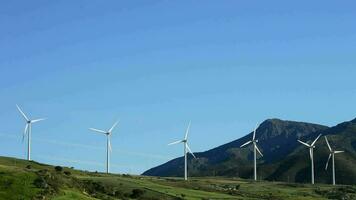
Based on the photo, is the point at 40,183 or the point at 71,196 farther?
the point at 40,183

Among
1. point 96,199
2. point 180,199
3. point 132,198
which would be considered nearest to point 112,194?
point 132,198

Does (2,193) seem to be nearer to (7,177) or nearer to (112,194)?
(7,177)

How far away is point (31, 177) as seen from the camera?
529ft

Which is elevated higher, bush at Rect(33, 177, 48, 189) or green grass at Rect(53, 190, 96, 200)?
bush at Rect(33, 177, 48, 189)

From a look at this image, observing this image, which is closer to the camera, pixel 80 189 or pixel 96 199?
pixel 96 199

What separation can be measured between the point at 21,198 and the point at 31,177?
723 inches

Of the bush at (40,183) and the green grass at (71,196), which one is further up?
the bush at (40,183)

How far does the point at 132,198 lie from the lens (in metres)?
200

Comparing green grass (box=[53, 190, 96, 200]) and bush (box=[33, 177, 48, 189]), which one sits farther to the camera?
bush (box=[33, 177, 48, 189])

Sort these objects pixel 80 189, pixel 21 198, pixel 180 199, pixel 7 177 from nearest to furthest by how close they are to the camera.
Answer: pixel 21 198 < pixel 7 177 < pixel 80 189 < pixel 180 199

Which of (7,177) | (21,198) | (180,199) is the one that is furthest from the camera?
(180,199)

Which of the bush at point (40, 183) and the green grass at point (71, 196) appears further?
the bush at point (40, 183)

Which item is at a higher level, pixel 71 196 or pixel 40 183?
pixel 40 183

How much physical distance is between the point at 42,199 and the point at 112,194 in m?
54.8
